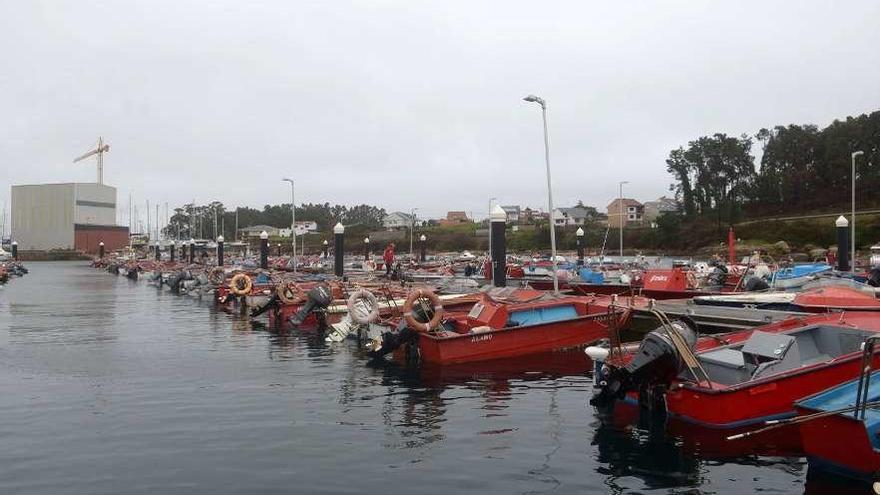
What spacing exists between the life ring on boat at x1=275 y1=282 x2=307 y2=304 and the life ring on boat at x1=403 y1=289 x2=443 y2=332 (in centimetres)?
1072

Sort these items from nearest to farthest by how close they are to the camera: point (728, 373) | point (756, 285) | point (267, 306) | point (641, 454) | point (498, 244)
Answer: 1. point (641, 454)
2. point (728, 373)
3. point (756, 285)
4. point (498, 244)
5. point (267, 306)

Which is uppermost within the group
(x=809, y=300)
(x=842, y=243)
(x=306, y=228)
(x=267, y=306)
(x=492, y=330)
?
(x=306, y=228)

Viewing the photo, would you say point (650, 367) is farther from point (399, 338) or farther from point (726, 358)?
point (399, 338)

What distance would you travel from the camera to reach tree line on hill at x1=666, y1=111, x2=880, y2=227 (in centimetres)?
8806

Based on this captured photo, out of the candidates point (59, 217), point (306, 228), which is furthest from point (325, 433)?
point (59, 217)

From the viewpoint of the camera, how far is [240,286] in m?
32.7

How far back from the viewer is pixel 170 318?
2788 centimetres

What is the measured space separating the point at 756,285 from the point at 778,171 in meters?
85.3

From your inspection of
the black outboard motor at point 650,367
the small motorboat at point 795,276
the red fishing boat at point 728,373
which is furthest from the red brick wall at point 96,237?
the red fishing boat at point 728,373

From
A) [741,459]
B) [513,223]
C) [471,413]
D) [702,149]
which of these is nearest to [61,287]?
[471,413]

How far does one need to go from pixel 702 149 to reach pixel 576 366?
95.6 metres

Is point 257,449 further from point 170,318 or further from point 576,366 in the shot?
point 170,318

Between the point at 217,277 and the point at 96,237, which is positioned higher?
the point at 96,237

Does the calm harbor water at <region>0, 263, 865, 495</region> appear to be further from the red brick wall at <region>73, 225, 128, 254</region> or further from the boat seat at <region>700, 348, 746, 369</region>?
the red brick wall at <region>73, 225, 128, 254</region>
